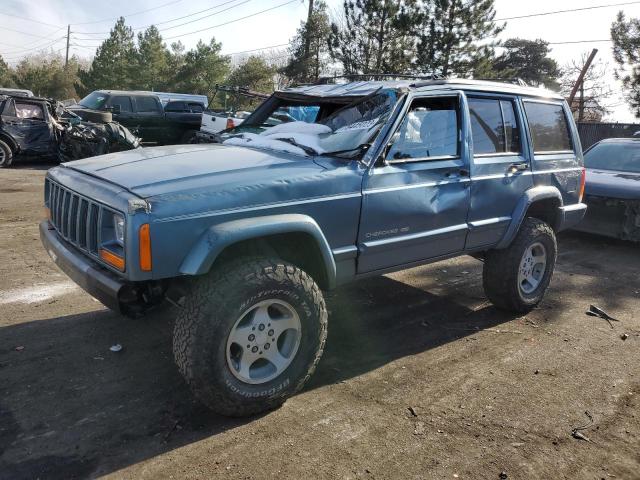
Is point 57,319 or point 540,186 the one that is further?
point 540,186

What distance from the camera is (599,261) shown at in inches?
279

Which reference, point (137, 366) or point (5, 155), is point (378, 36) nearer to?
point (5, 155)

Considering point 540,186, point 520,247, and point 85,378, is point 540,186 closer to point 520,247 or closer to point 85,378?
point 520,247

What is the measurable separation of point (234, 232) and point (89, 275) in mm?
888

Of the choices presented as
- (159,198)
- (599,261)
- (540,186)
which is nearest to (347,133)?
(159,198)

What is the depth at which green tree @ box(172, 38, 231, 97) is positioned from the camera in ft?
140

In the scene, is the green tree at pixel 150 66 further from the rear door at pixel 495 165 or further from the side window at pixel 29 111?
the rear door at pixel 495 165

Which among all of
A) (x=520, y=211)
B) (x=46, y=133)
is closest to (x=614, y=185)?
(x=520, y=211)

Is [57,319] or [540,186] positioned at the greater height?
[540,186]

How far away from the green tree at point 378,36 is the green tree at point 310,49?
475 centimetres

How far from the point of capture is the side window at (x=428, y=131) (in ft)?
12.3

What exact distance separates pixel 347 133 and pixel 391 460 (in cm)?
212

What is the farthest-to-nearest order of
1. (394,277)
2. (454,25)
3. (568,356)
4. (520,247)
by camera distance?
(454,25), (394,277), (520,247), (568,356)

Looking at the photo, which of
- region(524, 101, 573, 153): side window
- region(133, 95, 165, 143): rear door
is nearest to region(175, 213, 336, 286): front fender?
region(524, 101, 573, 153): side window
